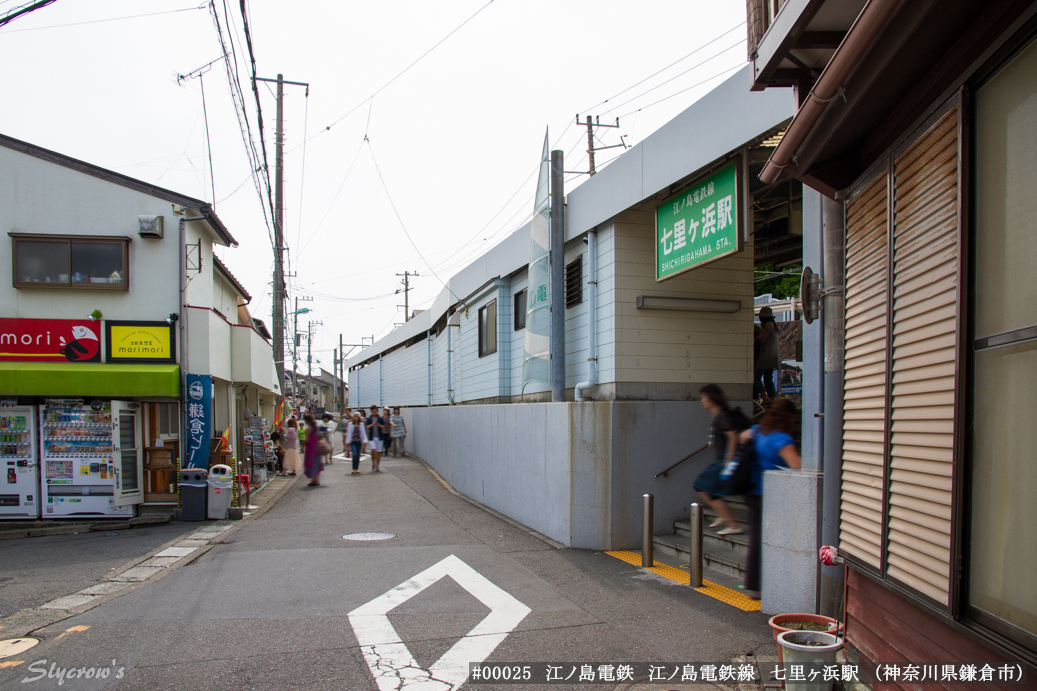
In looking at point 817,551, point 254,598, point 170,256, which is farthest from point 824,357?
→ point 170,256

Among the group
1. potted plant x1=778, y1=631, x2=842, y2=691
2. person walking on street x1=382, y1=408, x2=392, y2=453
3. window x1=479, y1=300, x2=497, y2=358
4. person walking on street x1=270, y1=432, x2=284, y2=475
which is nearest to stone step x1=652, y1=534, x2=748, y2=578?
potted plant x1=778, y1=631, x2=842, y2=691

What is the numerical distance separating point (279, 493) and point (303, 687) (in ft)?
39.6

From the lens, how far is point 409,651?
5.33 m

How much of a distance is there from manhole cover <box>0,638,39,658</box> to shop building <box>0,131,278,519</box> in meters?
7.01

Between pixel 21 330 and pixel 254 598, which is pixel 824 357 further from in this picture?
pixel 21 330

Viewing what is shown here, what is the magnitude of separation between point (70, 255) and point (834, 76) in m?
13.3

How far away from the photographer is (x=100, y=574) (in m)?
8.44

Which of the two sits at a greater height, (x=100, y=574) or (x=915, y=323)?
(x=915, y=323)

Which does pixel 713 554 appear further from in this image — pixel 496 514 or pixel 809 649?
pixel 496 514

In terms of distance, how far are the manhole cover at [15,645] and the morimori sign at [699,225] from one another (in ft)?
23.5

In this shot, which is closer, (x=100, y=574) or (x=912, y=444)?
(x=912, y=444)

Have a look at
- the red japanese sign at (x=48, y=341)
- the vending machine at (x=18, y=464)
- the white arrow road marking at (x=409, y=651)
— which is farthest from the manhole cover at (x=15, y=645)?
the red japanese sign at (x=48, y=341)

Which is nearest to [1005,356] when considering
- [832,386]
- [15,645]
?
[832,386]

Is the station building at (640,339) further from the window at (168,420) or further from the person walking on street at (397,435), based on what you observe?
the person walking on street at (397,435)
